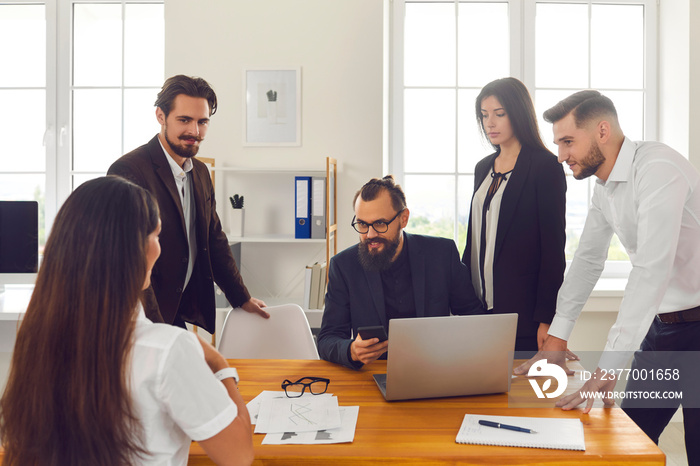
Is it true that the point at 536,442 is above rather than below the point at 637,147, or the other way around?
below

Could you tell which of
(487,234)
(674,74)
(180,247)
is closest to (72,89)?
(180,247)

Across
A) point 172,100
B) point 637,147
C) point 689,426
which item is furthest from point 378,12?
point 689,426

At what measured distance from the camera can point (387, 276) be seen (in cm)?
224

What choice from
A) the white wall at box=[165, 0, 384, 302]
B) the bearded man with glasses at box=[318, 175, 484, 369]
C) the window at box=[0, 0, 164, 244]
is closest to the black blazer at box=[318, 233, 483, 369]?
the bearded man with glasses at box=[318, 175, 484, 369]

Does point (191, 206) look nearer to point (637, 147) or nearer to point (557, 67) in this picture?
point (637, 147)

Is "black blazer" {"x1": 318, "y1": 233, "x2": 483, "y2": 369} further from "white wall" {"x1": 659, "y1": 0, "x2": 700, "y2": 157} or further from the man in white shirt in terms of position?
"white wall" {"x1": 659, "y1": 0, "x2": 700, "y2": 157}

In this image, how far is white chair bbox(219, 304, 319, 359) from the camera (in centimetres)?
243

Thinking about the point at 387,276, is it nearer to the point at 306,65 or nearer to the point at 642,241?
the point at 642,241

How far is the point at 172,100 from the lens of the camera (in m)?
2.43

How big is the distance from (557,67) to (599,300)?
152 centimetres

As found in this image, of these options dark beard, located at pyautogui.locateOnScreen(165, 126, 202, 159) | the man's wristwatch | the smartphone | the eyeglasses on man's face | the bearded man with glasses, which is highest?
dark beard, located at pyautogui.locateOnScreen(165, 126, 202, 159)

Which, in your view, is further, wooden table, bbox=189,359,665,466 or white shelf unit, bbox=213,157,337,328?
white shelf unit, bbox=213,157,337,328

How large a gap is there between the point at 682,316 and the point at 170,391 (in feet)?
5.40

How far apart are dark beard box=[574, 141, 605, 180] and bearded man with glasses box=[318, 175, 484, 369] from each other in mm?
540
